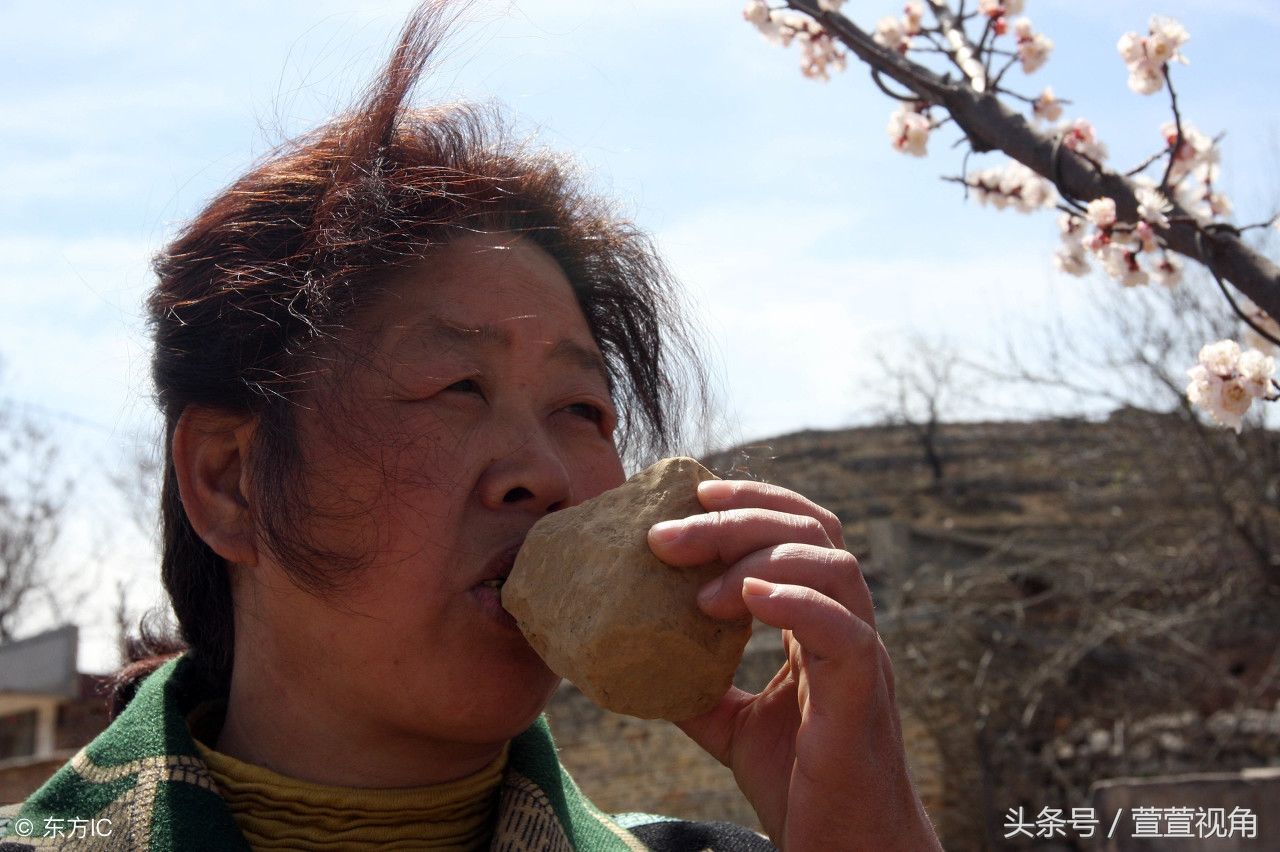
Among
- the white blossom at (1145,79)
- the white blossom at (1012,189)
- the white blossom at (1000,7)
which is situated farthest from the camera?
the white blossom at (1012,189)

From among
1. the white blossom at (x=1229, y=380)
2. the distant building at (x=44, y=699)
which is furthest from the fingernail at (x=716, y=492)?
the distant building at (x=44, y=699)

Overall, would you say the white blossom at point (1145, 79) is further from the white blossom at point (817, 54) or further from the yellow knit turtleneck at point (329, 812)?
the yellow knit turtleneck at point (329, 812)

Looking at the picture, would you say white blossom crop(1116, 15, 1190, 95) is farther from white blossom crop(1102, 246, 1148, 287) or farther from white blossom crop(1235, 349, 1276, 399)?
white blossom crop(1235, 349, 1276, 399)

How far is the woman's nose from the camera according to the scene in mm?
1580

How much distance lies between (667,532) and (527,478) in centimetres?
23

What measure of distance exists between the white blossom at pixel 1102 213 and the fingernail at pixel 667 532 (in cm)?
207

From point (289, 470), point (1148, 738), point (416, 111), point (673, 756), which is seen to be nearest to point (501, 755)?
point (289, 470)

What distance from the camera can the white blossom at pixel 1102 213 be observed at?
124 inches

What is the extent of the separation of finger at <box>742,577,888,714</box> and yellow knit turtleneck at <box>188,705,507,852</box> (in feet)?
2.08

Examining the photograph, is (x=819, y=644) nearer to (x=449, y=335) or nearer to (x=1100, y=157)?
(x=449, y=335)

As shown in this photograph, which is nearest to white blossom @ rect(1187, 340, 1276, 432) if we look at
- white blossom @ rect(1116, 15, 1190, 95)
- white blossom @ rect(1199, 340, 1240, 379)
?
white blossom @ rect(1199, 340, 1240, 379)

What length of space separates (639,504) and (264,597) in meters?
0.62

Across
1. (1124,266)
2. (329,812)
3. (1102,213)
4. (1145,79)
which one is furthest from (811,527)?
(1145,79)

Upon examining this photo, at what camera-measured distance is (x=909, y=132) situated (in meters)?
4.21
